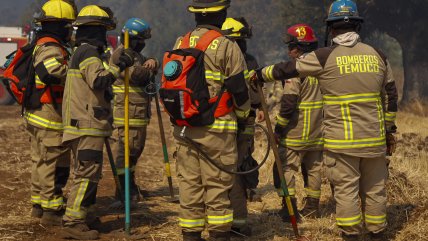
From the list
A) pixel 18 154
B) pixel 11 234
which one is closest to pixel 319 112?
pixel 11 234

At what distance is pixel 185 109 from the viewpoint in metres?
4.59

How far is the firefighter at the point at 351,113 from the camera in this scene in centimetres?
473

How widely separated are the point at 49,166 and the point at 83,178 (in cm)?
76

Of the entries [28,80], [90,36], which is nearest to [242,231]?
[90,36]

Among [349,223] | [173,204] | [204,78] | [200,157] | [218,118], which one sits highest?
[204,78]

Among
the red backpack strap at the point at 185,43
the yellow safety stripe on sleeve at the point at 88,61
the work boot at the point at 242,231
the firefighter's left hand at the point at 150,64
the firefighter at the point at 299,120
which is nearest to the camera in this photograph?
the red backpack strap at the point at 185,43

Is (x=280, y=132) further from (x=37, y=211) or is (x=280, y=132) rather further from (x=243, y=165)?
(x=37, y=211)

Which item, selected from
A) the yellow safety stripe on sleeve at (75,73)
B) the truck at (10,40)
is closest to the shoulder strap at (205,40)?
the yellow safety stripe on sleeve at (75,73)

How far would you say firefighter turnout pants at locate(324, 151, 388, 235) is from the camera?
4.82 m

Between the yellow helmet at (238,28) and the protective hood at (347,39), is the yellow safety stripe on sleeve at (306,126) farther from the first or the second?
the protective hood at (347,39)

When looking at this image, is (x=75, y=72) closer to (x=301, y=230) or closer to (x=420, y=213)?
(x=301, y=230)

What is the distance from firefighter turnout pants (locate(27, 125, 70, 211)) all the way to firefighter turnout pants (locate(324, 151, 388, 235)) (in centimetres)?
292

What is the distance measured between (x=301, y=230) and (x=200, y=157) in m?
1.70

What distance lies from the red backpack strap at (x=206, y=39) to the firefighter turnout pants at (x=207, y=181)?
72 centimetres
